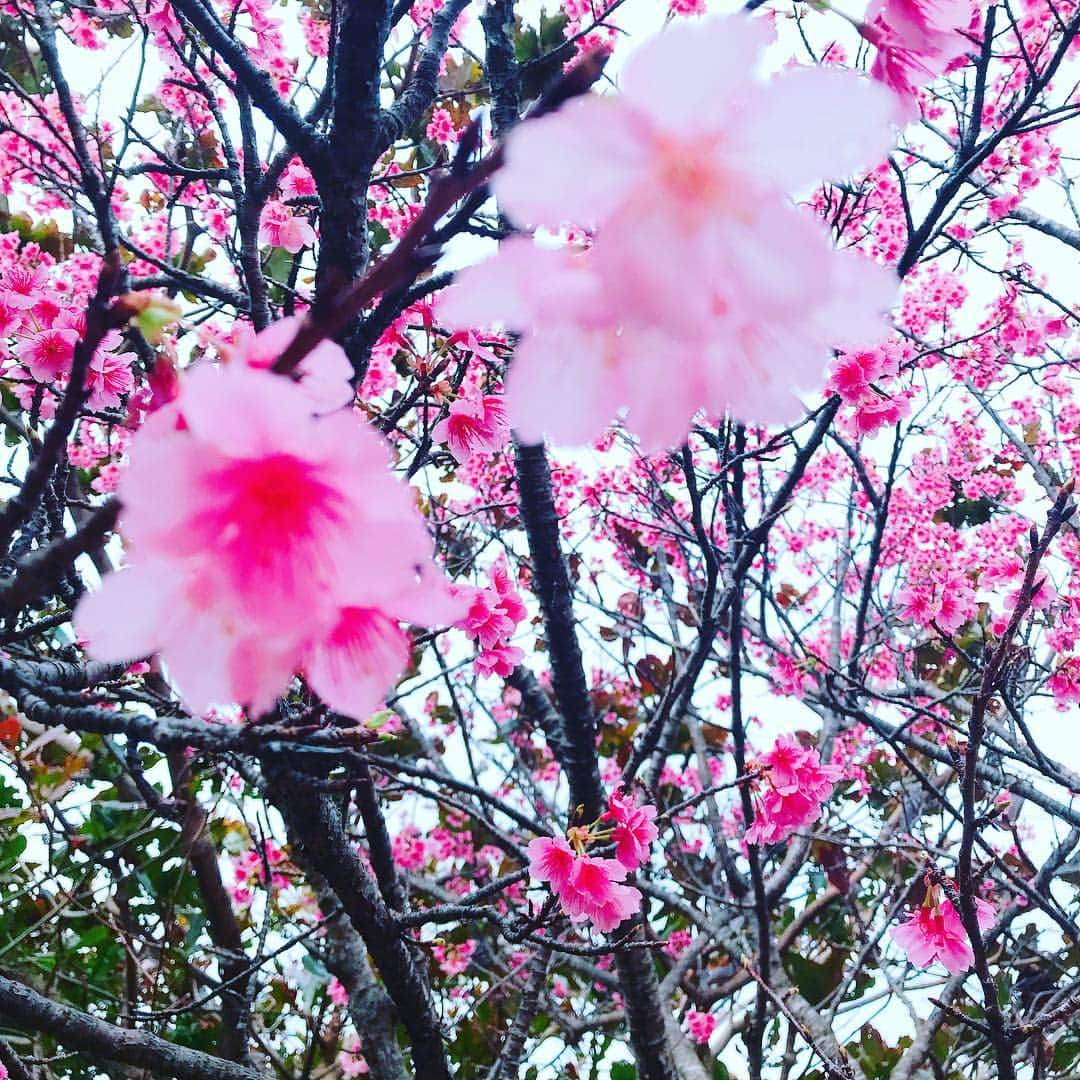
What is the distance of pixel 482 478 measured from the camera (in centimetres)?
536

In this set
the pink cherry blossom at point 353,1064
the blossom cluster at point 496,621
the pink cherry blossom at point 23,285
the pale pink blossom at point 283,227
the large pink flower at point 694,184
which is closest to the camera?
the large pink flower at point 694,184

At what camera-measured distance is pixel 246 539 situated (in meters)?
0.54

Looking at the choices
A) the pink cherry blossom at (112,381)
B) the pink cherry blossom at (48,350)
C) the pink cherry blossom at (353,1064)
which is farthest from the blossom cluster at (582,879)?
the pink cherry blossom at (353,1064)

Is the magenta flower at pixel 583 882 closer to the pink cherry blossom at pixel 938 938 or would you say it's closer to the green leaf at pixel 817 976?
the pink cherry blossom at pixel 938 938

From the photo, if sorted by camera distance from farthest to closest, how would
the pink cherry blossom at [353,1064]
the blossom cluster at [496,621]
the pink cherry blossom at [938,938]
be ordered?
1. the pink cherry blossom at [353,1064]
2. the blossom cluster at [496,621]
3. the pink cherry blossom at [938,938]

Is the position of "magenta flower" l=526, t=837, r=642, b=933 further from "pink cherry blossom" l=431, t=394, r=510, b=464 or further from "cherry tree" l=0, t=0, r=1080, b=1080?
"pink cherry blossom" l=431, t=394, r=510, b=464

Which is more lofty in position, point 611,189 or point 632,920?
point 632,920

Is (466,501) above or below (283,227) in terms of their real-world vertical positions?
above

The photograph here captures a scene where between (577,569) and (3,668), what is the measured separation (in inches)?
164

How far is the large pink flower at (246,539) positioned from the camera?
0.49 metres

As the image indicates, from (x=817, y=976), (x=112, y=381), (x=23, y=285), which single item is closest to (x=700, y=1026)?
(x=817, y=976)

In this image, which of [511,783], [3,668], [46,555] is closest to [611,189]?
[46,555]

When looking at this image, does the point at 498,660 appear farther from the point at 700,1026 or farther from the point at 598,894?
the point at 700,1026

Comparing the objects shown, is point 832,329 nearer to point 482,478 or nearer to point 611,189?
point 611,189
